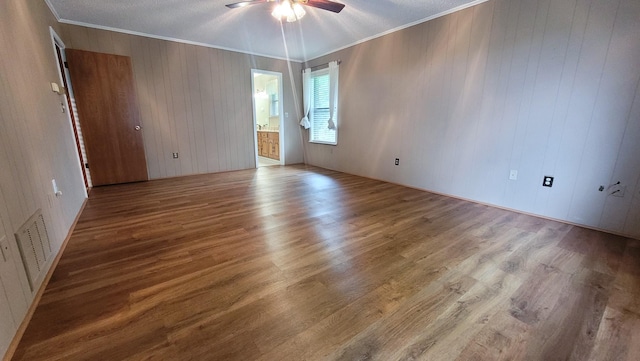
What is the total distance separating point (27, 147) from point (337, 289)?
2.31 meters

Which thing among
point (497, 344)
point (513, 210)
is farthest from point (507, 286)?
point (513, 210)

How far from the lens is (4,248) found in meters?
1.25

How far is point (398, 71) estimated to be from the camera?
13.0 ft

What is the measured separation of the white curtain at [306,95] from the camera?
5.71m

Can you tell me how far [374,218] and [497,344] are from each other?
1.61 m

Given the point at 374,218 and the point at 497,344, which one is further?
the point at 374,218

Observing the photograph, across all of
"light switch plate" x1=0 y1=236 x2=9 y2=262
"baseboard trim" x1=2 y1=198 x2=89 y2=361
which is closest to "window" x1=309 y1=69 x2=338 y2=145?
"baseboard trim" x1=2 y1=198 x2=89 y2=361

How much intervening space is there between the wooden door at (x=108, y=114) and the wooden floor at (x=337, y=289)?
186 centimetres

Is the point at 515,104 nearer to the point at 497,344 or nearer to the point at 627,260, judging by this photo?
the point at 627,260

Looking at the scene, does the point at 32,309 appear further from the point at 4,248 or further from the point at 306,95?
the point at 306,95

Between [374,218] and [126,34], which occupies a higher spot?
[126,34]

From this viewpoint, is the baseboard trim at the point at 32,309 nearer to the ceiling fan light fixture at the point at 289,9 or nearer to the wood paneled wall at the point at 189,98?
the wood paneled wall at the point at 189,98

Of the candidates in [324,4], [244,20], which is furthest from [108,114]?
[324,4]

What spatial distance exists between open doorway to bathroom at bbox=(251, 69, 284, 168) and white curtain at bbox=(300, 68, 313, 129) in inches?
21.7
